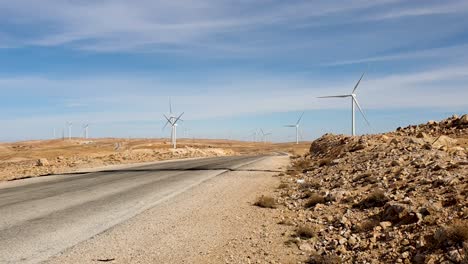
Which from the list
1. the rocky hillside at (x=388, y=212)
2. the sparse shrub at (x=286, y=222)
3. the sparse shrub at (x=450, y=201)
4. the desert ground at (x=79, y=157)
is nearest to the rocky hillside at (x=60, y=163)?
the desert ground at (x=79, y=157)

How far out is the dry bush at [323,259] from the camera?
24.8ft

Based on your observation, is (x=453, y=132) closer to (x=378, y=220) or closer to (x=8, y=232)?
(x=378, y=220)

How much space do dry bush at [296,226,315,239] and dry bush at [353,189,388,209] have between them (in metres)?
2.38

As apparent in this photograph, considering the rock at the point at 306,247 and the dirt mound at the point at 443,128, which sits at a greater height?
the dirt mound at the point at 443,128

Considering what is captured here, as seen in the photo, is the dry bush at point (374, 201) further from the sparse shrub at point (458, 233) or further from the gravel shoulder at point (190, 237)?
the sparse shrub at point (458, 233)

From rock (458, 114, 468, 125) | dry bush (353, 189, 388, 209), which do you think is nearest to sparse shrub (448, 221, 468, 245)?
dry bush (353, 189, 388, 209)

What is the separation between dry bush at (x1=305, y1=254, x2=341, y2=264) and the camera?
7.56 metres

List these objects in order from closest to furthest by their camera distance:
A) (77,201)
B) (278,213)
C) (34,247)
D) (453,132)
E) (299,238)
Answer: (34,247) → (299,238) → (278,213) → (77,201) → (453,132)

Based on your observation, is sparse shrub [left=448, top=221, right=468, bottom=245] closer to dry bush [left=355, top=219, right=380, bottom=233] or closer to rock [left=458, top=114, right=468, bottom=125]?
dry bush [left=355, top=219, right=380, bottom=233]

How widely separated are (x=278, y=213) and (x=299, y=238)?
3.39m

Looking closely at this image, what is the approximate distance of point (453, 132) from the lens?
2991 cm

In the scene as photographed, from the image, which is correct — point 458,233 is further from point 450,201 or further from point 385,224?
point 450,201

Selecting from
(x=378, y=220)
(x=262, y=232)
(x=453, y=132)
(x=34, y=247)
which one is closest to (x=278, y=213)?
(x=262, y=232)

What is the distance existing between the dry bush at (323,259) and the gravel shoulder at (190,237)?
0.49 meters
